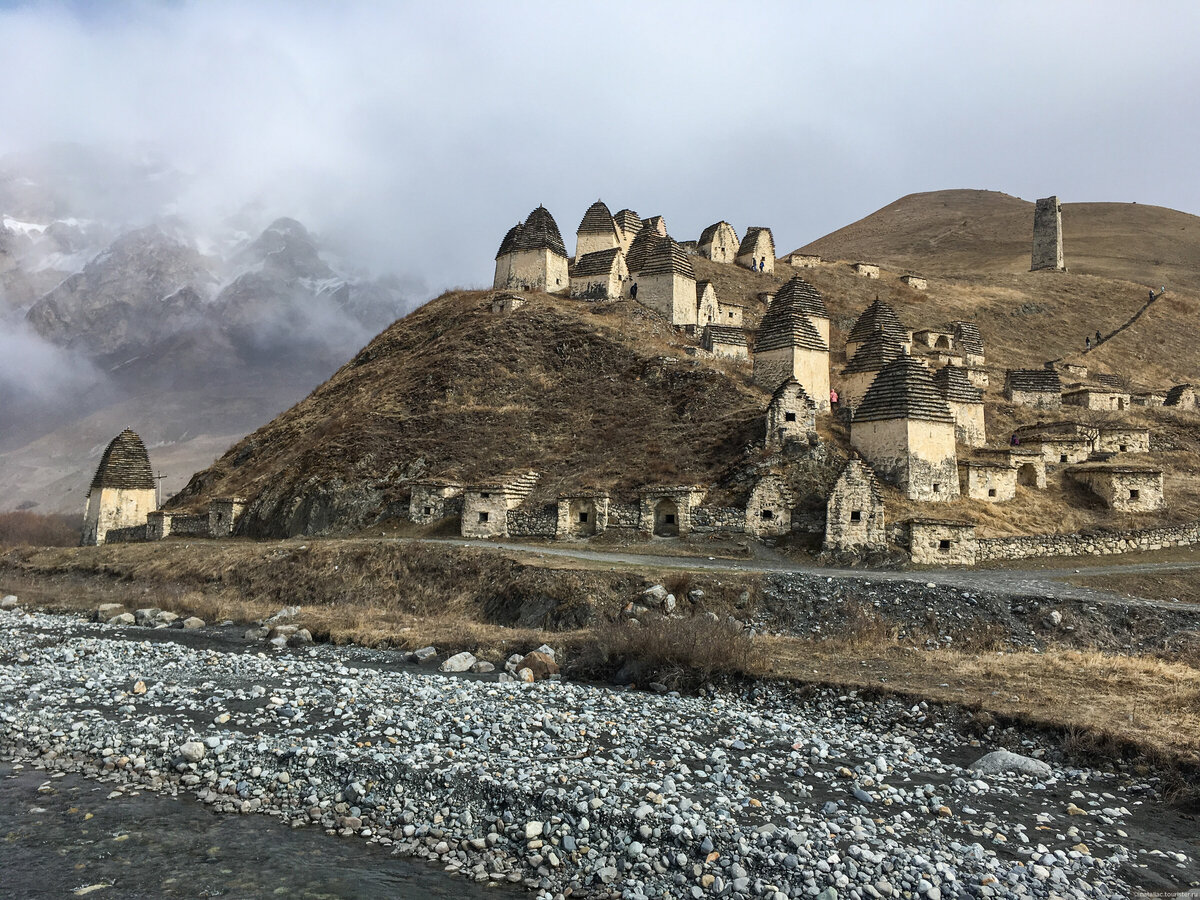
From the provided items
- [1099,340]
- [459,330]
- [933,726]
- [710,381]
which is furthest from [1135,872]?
[1099,340]

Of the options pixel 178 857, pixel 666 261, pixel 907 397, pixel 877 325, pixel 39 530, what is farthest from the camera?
pixel 39 530

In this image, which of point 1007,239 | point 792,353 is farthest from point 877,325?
point 1007,239

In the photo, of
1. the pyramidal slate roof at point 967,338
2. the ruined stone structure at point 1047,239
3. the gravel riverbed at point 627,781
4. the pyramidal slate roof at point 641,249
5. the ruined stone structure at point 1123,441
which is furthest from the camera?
the ruined stone structure at point 1047,239

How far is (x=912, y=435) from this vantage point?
1025 inches

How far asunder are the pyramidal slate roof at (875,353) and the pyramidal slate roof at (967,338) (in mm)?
18284

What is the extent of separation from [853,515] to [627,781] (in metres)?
Result: 15.1

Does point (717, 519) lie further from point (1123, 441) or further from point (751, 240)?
point (751, 240)

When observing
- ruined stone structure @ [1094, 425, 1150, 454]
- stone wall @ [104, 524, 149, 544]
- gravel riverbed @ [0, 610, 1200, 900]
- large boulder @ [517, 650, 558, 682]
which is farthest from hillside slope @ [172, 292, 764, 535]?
gravel riverbed @ [0, 610, 1200, 900]

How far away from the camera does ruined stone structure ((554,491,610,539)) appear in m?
26.6

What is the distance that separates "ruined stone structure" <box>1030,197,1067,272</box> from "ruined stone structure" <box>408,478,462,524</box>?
72633mm

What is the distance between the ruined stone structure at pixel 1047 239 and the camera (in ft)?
268

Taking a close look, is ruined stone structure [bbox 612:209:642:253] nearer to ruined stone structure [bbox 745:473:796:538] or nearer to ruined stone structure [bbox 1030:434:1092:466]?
ruined stone structure [bbox 1030:434:1092:466]

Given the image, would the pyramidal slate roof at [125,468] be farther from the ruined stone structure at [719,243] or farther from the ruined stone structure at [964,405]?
the ruined stone structure at [719,243]

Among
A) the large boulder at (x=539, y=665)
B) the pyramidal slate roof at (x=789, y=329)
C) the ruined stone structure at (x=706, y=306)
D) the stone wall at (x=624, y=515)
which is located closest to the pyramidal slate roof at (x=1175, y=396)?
the pyramidal slate roof at (x=789, y=329)
